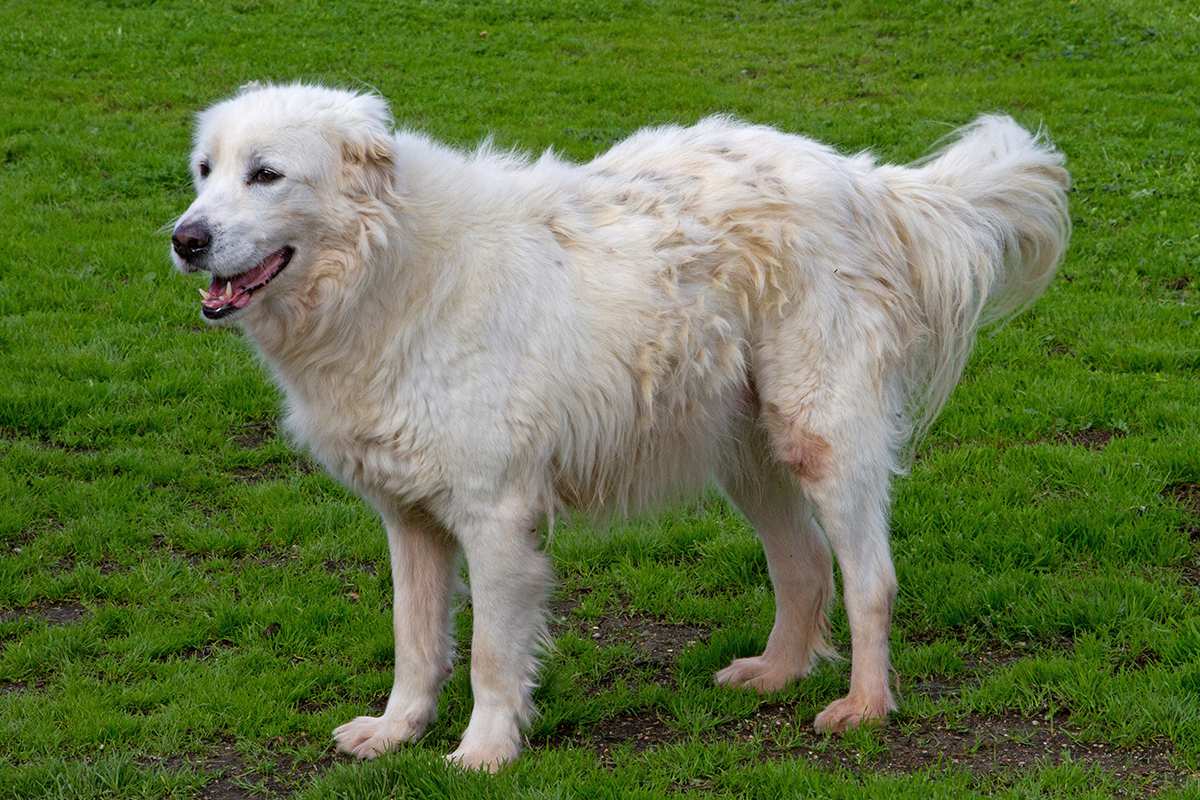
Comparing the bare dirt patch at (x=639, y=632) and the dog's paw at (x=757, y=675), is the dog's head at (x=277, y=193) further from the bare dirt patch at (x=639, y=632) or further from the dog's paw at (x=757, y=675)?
the dog's paw at (x=757, y=675)

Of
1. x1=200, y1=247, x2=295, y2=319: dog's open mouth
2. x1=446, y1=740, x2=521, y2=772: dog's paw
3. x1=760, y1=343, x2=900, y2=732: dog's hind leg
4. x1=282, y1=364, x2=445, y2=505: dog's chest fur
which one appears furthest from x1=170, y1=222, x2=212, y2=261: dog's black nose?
x1=760, y1=343, x2=900, y2=732: dog's hind leg

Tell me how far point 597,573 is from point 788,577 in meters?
1.16

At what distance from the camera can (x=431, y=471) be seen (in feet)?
14.6

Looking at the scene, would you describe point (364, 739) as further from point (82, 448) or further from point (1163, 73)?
point (1163, 73)

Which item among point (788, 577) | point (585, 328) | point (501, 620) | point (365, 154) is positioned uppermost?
point (365, 154)

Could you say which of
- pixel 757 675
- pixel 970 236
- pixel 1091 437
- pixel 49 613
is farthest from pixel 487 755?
pixel 1091 437

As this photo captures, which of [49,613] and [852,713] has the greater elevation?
[852,713]

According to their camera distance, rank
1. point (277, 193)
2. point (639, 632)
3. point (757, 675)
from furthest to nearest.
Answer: point (639, 632)
point (757, 675)
point (277, 193)

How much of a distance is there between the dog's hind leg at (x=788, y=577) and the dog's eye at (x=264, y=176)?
6.57 ft

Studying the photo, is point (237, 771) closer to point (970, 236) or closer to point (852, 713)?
point (852, 713)

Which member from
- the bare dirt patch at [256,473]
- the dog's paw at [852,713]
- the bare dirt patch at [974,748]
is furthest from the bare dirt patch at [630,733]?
the bare dirt patch at [256,473]

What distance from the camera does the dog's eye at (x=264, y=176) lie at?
4.33 meters

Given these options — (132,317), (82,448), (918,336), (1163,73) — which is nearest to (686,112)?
(1163,73)

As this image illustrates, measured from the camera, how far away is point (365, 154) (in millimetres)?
4414
